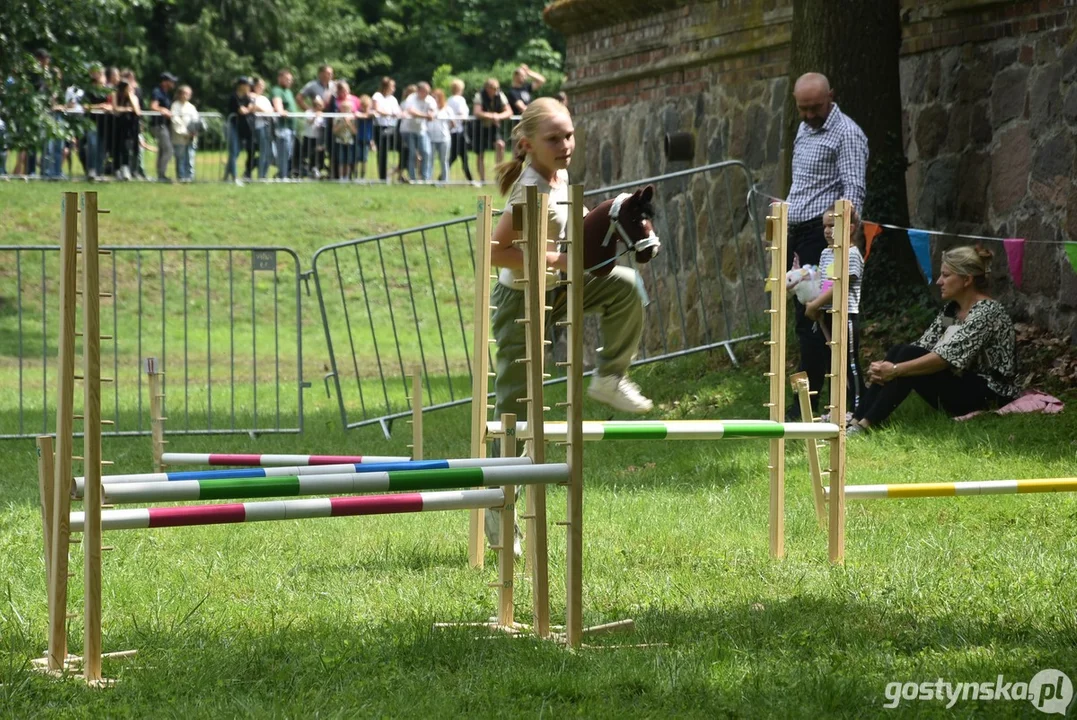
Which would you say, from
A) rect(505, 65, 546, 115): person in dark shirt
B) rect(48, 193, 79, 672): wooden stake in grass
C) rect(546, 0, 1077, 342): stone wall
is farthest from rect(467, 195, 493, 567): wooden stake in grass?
rect(505, 65, 546, 115): person in dark shirt

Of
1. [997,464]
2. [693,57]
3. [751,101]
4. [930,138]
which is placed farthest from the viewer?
[693,57]

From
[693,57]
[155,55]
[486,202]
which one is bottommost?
[486,202]

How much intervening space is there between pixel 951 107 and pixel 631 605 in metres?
6.63

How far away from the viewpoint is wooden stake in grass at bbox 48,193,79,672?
4090mm

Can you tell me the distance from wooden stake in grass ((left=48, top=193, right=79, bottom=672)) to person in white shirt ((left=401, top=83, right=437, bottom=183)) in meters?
22.0

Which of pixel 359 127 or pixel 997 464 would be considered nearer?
pixel 997 464

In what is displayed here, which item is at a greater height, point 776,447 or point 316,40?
point 316,40

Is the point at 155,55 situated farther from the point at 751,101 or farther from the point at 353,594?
the point at 353,594

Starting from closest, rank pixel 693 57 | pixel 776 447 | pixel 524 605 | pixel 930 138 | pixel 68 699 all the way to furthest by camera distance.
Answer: pixel 68 699 → pixel 524 605 → pixel 776 447 → pixel 930 138 → pixel 693 57

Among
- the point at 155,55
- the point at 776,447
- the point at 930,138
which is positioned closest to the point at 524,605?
the point at 776,447

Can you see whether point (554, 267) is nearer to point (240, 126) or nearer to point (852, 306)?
point (852, 306)

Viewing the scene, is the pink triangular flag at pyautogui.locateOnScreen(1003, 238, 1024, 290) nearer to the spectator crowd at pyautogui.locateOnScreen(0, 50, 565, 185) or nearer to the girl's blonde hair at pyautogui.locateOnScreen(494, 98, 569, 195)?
the girl's blonde hair at pyautogui.locateOnScreen(494, 98, 569, 195)

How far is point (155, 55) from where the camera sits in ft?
133

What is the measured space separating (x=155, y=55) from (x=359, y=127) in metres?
16.5
